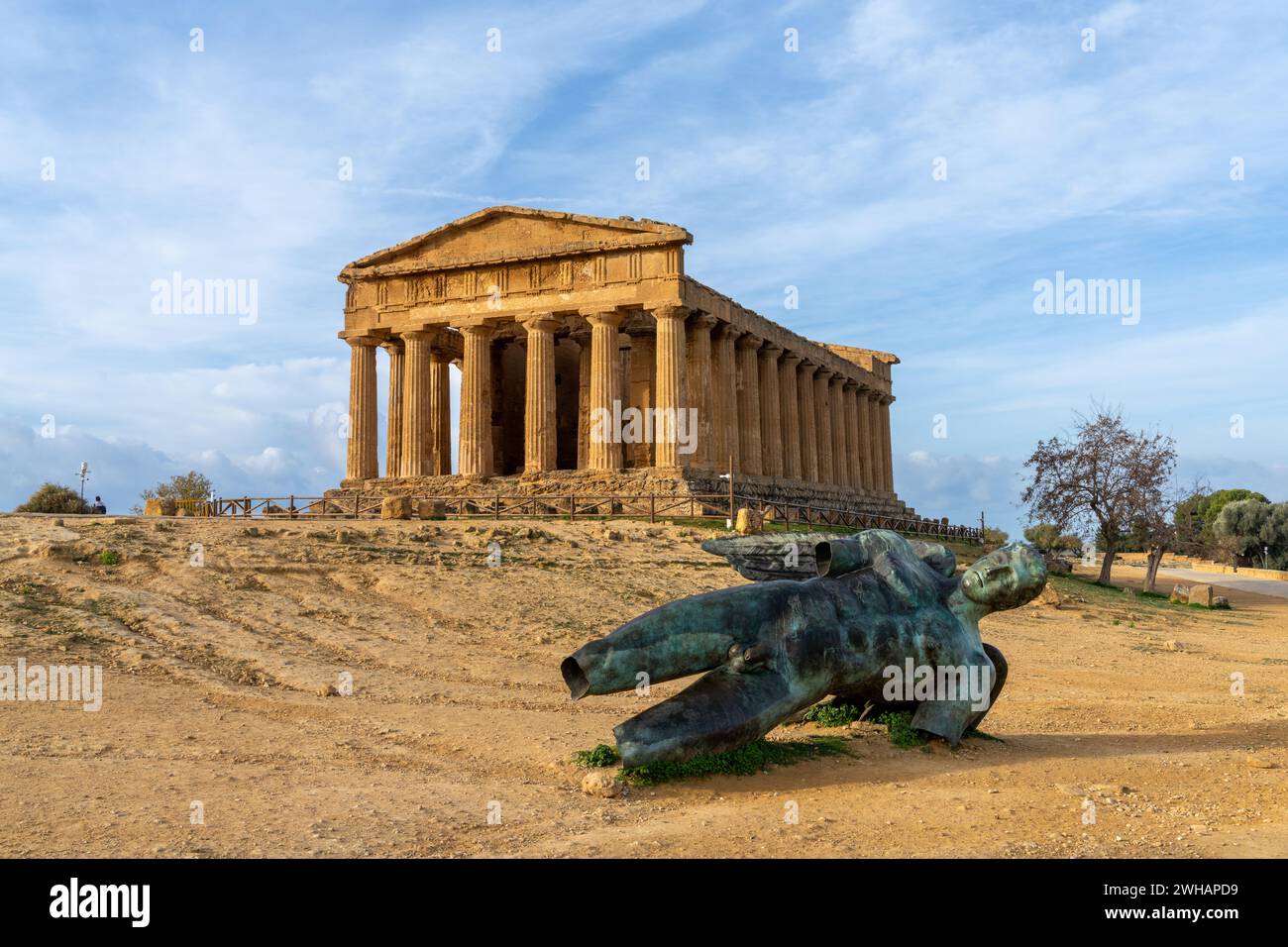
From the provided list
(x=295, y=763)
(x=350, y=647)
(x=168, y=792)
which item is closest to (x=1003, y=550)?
(x=295, y=763)

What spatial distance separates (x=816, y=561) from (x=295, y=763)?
17.5 feet

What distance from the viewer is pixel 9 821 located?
7508mm

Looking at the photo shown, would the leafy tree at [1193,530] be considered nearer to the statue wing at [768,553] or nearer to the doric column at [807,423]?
the doric column at [807,423]

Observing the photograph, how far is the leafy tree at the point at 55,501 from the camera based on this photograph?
43906 mm

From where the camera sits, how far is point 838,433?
57312 millimetres

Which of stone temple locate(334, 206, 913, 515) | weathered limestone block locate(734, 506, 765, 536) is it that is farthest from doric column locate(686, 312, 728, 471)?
weathered limestone block locate(734, 506, 765, 536)

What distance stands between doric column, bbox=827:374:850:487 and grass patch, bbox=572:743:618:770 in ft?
156

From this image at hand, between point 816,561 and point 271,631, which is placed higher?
point 816,561

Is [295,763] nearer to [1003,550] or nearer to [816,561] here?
[816,561]

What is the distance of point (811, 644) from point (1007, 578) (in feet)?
7.43

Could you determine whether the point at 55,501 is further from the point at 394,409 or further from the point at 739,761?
the point at 739,761

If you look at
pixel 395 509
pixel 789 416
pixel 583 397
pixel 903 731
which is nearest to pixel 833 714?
pixel 903 731

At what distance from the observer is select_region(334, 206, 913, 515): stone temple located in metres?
39.0

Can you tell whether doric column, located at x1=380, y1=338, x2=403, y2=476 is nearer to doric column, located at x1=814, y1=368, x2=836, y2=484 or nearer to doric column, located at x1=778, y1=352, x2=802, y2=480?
doric column, located at x1=778, y1=352, x2=802, y2=480
